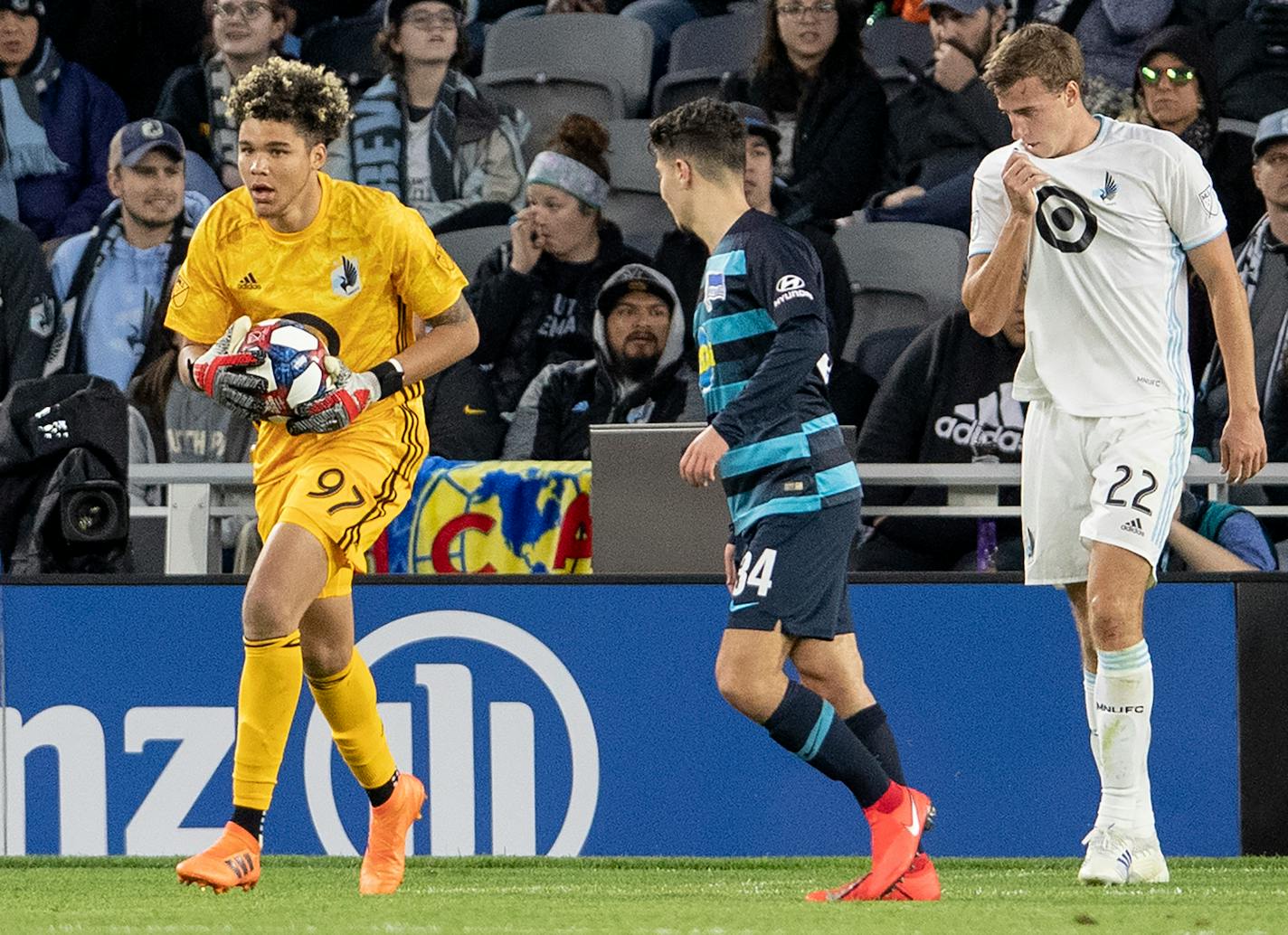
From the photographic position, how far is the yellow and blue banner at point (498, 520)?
6.21 m

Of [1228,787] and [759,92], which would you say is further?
[759,92]

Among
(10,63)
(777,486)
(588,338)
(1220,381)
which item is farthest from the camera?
(10,63)

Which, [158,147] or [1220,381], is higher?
[158,147]

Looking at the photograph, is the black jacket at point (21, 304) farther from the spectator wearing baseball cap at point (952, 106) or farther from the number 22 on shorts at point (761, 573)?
the number 22 on shorts at point (761, 573)

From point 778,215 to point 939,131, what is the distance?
86 centimetres

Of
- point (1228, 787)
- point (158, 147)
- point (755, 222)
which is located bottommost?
point (1228, 787)

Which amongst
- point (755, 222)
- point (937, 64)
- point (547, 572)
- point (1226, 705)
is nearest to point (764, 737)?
point (547, 572)

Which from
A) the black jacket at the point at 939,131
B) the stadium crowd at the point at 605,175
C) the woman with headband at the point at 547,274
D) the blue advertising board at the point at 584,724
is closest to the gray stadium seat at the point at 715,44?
the stadium crowd at the point at 605,175

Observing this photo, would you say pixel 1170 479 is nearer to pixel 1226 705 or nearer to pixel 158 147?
pixel 1226 705

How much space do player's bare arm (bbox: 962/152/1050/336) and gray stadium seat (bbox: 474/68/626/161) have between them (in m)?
5.11

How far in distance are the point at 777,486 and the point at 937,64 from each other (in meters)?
4.73

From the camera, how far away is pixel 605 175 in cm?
849

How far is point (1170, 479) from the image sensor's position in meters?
4.49

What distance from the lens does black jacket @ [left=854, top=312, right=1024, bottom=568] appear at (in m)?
6.92
